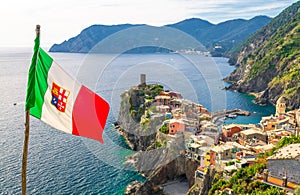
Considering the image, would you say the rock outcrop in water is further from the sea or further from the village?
the sea

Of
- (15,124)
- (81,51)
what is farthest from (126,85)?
(81,51)

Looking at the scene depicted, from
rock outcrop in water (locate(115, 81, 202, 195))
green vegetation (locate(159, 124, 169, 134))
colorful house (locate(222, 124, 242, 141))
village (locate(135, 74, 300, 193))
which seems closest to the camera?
village (locate(135, 74, 300, 193))

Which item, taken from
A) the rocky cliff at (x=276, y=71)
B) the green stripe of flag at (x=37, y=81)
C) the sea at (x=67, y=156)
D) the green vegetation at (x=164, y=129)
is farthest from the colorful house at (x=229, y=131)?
the green stripe of flag at (x=37, y=81)

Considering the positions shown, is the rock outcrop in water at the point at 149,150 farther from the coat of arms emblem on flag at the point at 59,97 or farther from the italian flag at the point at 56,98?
the coat of arms emblem on flag at the point at 59,97

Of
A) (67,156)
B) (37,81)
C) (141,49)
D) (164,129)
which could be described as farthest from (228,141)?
(141,49)

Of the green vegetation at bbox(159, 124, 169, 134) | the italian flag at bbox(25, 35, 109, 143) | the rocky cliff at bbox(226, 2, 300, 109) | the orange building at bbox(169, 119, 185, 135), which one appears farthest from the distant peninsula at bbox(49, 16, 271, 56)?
the italian flag at bbox(25, 35, 109, 143)

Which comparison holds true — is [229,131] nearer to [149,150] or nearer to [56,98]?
[149,150]
